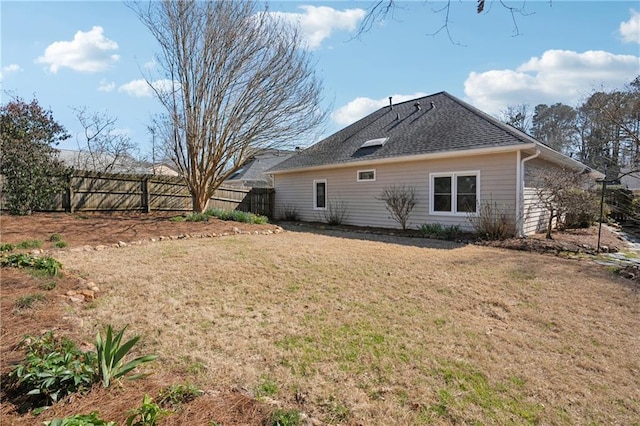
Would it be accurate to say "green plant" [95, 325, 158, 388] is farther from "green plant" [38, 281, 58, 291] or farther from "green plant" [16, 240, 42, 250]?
"green plant" [16, 240, 42, 250]

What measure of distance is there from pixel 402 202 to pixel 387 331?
752 centimetres

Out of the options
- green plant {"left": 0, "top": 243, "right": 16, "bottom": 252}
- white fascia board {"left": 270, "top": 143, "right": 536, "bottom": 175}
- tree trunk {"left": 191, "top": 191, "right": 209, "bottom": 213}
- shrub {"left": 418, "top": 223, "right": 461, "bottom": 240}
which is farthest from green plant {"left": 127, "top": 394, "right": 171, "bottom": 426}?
tree trunk {"left": 191, "top": 191, "right": 209, "bottom": 213}

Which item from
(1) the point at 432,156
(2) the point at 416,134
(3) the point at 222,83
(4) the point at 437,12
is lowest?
(1) the point at 432,156

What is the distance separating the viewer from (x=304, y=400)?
2.23m

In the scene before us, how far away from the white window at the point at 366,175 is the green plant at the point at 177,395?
1010cm

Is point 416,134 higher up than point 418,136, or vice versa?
point 416,134

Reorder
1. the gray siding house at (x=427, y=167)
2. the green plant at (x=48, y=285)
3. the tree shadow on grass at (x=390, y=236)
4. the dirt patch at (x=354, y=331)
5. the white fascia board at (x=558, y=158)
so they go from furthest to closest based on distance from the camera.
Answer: the gray siding house at (x=427, y=167) < the white fascia board at (x=558, y=158) < the tree shadow on grass at (x=390, y=236) < the green plant at (x=48, y=285) < the dirt patch at (x=354, y=331)

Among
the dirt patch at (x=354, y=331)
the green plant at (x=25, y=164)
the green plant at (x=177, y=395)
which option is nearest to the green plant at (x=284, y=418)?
the dirt patch at (x=354, y=331)

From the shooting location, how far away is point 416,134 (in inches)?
444

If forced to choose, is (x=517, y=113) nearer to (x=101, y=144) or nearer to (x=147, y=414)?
(x=101, y=144)

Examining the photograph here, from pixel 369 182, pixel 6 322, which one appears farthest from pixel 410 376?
pixel 369 182

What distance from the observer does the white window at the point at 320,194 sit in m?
13.4

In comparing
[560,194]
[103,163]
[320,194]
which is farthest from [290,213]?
[103,163]

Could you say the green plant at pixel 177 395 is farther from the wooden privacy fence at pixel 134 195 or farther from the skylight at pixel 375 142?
the wooden privacy fence at pixel 134 195
